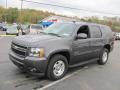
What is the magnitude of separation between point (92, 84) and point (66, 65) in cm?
104

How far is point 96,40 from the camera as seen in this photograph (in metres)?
7.38

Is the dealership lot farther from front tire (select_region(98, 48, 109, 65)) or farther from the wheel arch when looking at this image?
front tire (select_region(98, 48, 109, 65))

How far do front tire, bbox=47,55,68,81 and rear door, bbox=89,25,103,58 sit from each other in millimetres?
1665

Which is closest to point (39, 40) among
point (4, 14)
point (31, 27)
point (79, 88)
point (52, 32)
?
point (52, 32)

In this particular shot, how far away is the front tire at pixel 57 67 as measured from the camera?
5.48 metres

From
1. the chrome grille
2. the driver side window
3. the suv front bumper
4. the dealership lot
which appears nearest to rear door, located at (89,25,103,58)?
the driver side window

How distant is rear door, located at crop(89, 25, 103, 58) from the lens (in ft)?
23.5

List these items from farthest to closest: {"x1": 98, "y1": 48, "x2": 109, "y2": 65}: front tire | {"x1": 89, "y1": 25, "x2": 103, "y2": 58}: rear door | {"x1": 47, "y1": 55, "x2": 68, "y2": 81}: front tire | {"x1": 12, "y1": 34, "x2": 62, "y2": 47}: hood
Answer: {"x1": 98, "y1": 48, "x2": 109, "y2": 65}: front tire → {"x1": 89, "y1": 25, "x2": 103, "y2": 58}: rear door → {"x1": 47, "y1": 55, "x2": 68, "y2": 81}: front tire → {"x1": 12, "y1": 34, "x2": 62, "y2": 47}: hood

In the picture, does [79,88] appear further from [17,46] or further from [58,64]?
[17,46]

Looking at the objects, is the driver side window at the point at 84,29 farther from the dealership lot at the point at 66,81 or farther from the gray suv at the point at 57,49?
the dealership lot at the point at 66,81

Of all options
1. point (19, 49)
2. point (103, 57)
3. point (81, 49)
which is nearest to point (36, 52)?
point (19, 49)

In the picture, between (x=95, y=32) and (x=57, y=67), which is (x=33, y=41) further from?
(x=95, y=32)

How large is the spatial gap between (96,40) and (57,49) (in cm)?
247

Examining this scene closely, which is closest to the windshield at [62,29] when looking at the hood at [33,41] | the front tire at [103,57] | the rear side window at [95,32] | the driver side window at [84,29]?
the driver side window at [84,29]
